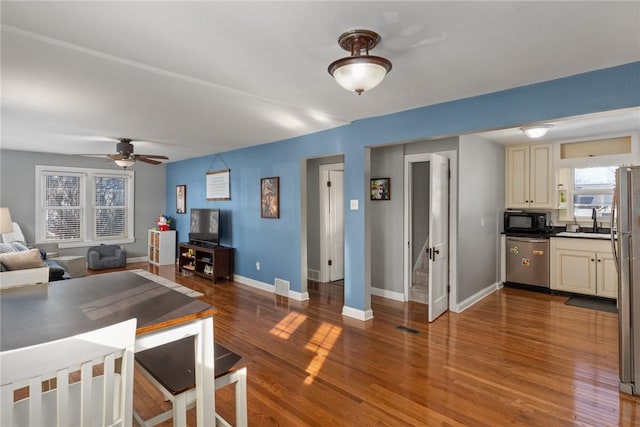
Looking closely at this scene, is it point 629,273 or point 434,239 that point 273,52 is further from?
point 629,273

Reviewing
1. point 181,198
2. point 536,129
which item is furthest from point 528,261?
point 181,198

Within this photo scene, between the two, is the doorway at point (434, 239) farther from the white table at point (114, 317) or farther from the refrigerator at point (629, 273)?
the white table at point (114, 317)

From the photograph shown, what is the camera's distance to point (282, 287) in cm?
527

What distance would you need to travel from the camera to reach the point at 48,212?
6898 mm

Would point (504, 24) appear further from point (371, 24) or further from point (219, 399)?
point (219, 399)

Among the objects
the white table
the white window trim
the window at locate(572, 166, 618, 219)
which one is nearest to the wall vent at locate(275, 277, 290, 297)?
the white table

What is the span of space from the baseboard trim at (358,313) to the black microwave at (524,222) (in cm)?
306

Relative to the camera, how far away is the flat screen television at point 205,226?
6.40m

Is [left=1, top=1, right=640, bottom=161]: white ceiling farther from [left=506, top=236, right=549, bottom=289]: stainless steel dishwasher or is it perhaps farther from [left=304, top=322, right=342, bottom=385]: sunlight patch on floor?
[left=506, top=236, right=549, bottom=289]: stainless steel dishwasher

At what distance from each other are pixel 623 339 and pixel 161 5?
3.76m

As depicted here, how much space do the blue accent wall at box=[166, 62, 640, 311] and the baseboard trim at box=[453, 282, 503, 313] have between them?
0.60 metres

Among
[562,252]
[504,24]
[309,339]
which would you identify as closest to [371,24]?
[504,24]

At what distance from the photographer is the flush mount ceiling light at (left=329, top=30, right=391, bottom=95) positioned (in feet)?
6.07

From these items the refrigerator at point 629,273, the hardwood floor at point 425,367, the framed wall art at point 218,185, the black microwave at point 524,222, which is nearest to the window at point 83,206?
the framed wall art at point 218,185
